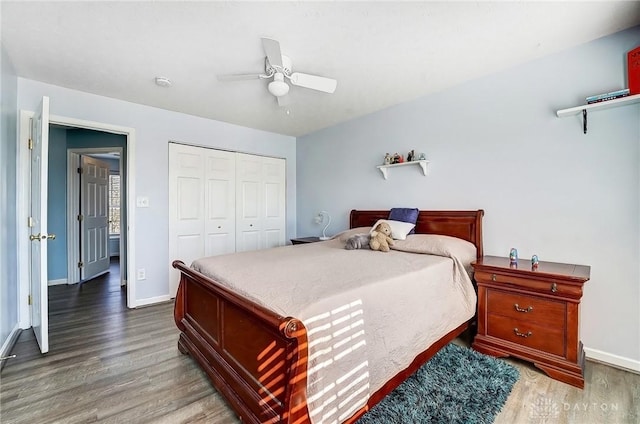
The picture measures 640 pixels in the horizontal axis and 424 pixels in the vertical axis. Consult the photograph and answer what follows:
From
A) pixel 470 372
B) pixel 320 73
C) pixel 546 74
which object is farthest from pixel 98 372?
pixel 546 74

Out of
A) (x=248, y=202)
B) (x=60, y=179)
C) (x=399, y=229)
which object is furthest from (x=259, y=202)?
(x=60, y=179)

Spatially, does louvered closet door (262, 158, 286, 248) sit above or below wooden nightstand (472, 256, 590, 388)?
above

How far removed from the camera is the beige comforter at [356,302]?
3.98ft

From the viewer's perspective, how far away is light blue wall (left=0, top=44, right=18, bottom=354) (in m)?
2.16

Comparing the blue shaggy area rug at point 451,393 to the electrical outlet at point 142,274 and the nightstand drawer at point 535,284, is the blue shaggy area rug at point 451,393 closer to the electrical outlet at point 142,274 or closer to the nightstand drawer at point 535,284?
the nightstand drawer at point 535,284

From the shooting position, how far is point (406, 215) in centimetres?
313

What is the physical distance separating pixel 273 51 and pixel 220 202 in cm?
264

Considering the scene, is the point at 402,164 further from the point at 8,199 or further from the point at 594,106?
the point at 8,199

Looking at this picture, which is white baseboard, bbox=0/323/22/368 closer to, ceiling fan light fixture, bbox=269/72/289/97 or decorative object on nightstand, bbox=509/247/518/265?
ceiling fan light fixture, bbox=269/72/289/97

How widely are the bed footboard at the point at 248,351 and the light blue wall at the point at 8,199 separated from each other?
4.49 feet

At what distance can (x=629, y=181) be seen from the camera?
6.54 ft

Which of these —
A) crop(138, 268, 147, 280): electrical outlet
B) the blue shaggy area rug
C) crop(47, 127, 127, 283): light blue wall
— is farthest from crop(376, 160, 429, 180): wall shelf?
crop(47, 127, 127, 283): light blue wall

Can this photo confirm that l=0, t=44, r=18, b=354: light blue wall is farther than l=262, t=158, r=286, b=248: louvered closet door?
No

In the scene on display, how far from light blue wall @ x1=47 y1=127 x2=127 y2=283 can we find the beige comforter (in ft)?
11.7
